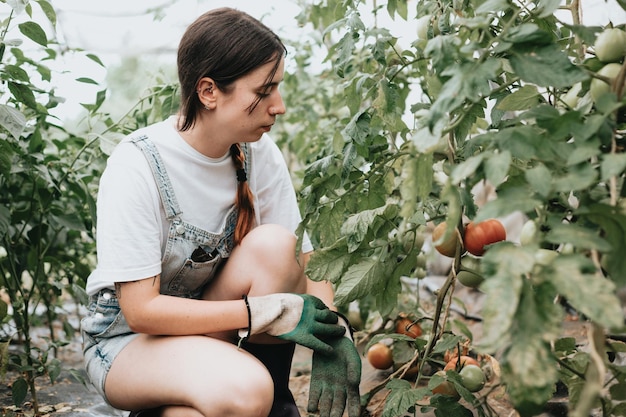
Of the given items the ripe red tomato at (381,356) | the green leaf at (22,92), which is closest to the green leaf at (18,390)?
the green leaf at (22,92)

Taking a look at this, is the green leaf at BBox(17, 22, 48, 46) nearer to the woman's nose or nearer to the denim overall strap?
the denim overall strap

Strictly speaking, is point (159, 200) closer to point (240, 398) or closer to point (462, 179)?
point (240, 398)

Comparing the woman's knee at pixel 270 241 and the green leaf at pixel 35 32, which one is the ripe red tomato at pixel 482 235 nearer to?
the woman's knee at pixel 270 241

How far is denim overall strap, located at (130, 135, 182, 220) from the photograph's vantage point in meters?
1.41

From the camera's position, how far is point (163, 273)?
148 centimetres

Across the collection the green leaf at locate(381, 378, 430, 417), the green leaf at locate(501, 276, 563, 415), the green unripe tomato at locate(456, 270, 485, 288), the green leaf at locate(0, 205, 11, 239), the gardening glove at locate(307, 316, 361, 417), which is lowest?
the gardening glove at locate(307, 316, 361, 417)

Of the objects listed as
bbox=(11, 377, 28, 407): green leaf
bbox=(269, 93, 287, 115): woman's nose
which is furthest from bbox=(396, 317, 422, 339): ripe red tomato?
bbox=(11, 377, 28, 407): green leaf

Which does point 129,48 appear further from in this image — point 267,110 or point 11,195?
point 267,110

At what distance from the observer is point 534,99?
1.12m

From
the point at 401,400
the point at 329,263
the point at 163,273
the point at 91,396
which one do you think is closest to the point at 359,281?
the point at 329,263

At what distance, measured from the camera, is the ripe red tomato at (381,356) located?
5.96ft

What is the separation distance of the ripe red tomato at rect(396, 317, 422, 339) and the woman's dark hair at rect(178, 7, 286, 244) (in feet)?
2.66

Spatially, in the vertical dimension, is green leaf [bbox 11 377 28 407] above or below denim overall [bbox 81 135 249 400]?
below

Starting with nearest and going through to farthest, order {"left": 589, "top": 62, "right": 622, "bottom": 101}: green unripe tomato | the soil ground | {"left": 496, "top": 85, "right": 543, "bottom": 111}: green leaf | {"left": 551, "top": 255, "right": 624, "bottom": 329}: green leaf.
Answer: {"left": 551, "top": 255, "right": 624, "bottom": 329}: green leaf, {"left": 589, "top": 62, "right": 622, "bottom": 101}: green unripe tomato, {"left": 496, "top": 85, "right": 543, "bottom": 111}: green leaf, the soil ground
